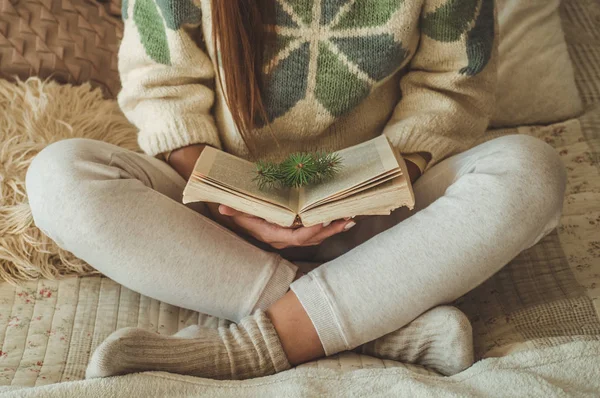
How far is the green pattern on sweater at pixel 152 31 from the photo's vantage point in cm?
90

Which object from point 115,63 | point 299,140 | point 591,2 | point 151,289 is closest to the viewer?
point 151,289

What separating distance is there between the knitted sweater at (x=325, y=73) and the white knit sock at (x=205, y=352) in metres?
0.28

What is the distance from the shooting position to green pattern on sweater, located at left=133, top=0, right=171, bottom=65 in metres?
0.90

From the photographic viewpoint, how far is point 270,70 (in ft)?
2.99

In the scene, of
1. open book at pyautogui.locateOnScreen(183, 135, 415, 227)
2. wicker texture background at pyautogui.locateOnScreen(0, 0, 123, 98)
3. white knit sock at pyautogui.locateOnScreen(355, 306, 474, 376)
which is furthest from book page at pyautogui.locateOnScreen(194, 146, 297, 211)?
wicker texture background at pyautogui.locateOnScreen(0, 0, 123, 98)

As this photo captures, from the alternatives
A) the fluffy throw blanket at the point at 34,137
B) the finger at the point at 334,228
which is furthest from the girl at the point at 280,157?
the fluffy throw blanket at the point at 34,137

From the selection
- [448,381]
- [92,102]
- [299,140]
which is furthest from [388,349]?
[92,102]

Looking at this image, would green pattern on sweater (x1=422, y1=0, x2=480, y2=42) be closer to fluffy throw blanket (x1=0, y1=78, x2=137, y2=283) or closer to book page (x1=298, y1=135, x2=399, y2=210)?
book page (x1=298, y1=135, x2=399, y2=210)

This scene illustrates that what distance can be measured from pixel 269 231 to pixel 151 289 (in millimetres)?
169

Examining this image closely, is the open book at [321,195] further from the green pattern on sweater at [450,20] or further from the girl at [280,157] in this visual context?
the green pattern on sweater at [450,20]

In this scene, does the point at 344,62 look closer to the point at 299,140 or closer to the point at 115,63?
the point at 299,140

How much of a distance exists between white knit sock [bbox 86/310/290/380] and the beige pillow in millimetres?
696

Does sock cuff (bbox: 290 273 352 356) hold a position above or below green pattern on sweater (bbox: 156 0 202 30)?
below

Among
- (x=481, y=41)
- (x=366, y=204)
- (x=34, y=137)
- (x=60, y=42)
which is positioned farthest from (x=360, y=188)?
(x=60, y=42)
